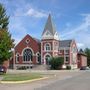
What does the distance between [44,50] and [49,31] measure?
5.73 metres

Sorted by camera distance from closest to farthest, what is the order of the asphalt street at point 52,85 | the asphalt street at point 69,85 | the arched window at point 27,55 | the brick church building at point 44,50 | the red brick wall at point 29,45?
the asphalt street at point 69,85 → the asphalt street at point 52,85 → the brick church building at point 44,50 → the red brick wall at point 29,45 → the arched window at point 27,55

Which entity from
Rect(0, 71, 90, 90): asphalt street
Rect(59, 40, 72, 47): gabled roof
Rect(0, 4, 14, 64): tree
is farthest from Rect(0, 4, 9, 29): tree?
Rect(59, 40, 72, 47): gabled roof

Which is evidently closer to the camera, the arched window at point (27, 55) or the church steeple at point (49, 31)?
the church steeple at point (49, 31)

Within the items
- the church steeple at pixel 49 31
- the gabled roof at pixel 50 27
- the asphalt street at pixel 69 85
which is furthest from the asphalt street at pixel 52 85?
the gabled roof at pixel 50 27

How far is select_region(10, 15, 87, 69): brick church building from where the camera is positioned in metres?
89.8

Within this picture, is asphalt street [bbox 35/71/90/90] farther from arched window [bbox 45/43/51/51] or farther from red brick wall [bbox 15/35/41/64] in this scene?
red brick wall [bbox 15/35/41/64]

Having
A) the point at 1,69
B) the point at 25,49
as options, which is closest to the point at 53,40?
the point at 25,49

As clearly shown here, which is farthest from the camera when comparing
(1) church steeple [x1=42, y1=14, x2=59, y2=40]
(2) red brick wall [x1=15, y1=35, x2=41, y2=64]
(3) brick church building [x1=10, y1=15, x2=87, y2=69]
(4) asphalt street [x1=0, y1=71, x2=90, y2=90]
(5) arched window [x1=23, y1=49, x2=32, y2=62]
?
(5) arched window [x1=23, y1=49, x2=32, y2=62]

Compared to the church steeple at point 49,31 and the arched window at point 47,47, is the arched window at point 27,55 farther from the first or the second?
the church steeple at point 49,31

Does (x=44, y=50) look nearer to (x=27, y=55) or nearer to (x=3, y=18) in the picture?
(x=27, y=55)

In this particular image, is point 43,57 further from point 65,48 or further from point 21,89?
point 21,89

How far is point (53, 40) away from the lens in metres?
89.4

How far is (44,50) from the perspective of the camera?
3561 inches

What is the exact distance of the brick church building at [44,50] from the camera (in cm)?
8981
